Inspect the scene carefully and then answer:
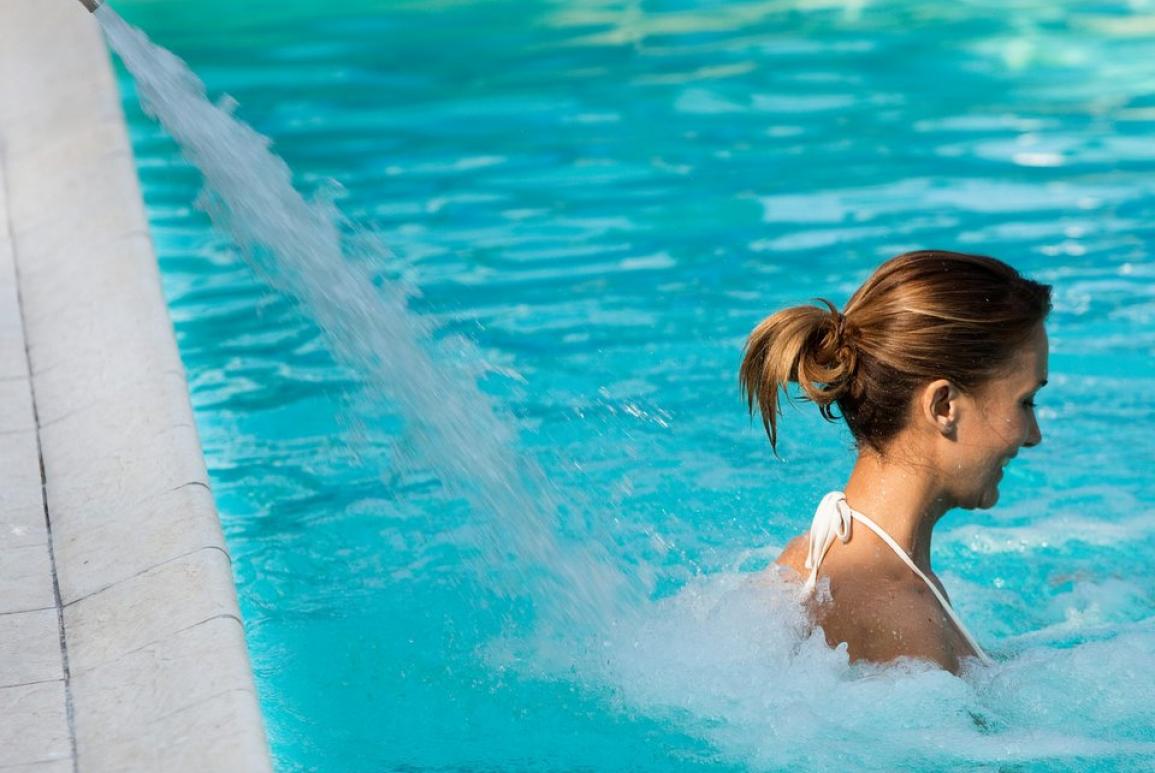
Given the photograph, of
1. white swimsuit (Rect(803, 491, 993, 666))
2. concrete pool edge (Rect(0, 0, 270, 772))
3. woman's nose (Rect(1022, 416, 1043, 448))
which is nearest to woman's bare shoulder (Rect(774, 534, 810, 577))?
white swimsuit (Rect(803, 491, 993, 666))

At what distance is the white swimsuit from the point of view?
3.04 meters

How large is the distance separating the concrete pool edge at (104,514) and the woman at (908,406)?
114 centimetres

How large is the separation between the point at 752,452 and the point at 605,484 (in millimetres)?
→ 545

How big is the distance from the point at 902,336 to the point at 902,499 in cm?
32

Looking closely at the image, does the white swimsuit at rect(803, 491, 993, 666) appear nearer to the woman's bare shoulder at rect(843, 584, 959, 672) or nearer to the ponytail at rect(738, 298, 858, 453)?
the woman's bare shoulder at rect(843, 584, 959, 672)

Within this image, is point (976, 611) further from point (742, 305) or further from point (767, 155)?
point (767, 155)

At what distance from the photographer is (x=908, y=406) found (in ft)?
9.81

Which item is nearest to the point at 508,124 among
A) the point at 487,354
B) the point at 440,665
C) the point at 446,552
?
the point at 487,354

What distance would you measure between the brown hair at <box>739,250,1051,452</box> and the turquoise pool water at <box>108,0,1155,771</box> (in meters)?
0.55

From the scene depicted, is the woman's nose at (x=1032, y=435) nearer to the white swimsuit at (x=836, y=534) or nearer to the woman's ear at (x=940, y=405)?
the woman's ear at (x=940, y=405)

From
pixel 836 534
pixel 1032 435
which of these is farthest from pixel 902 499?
pixel 1032 435

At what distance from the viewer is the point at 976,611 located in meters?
4.18

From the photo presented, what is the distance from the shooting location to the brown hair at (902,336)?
292cm

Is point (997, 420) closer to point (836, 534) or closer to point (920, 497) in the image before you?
point (920, 497)
